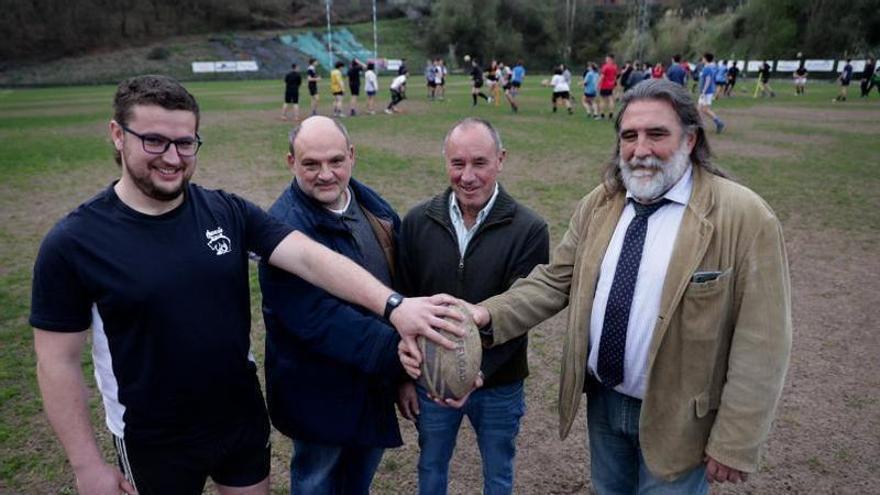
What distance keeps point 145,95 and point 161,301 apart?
82cm

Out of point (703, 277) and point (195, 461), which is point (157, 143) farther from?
point (703, 277)

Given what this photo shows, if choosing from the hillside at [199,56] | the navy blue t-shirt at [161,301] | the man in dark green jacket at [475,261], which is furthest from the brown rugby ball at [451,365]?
the hillside at [199,56]

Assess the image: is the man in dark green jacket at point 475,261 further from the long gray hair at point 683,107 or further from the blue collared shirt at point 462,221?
the long gray hair at point 683,107

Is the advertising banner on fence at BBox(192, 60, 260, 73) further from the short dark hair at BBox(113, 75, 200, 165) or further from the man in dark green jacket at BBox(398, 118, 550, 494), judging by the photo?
the short dark hair at BBox(113, 75, 200, 165)

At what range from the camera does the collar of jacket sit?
323 cm

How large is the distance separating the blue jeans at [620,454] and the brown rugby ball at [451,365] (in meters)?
0.80

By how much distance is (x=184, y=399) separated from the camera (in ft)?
8.40

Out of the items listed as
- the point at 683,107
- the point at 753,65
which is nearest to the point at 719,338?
the point at 683,107

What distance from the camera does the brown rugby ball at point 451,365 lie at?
2547mm

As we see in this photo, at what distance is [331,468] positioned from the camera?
3.19 metres

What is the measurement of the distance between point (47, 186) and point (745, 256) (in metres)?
14.1

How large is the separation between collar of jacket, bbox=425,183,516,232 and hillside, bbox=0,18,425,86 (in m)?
60.0

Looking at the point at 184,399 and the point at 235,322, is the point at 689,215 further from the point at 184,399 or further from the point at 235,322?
the point at 184,399

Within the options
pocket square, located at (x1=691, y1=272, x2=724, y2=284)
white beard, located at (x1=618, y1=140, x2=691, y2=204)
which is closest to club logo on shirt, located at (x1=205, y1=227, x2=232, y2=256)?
white beard, located at (x1=618, y1=140, x2=691, y2=204)
